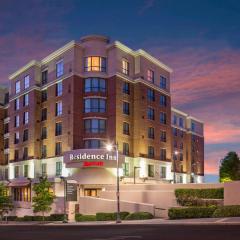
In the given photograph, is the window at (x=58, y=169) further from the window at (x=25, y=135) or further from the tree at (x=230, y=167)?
the tree at (x=230, y=167)

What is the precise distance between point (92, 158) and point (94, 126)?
682cm

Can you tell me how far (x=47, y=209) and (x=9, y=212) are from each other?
13.1 meters

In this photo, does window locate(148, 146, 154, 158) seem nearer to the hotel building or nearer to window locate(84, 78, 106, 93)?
the hotel building

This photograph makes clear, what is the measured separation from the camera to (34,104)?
79.8 m

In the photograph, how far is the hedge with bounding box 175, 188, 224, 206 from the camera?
5044 centimetres

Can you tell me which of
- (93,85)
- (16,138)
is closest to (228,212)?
(93,85)

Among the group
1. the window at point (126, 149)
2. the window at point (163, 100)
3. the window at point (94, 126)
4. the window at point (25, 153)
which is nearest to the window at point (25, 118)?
the window at point (25, 153)

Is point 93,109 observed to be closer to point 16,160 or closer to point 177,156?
point 16,160

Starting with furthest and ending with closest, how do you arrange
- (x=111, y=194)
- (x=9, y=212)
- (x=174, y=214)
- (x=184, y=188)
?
(x=9, y=212) < (x=111, y=194) < (x=184, y=188) < (x=174, y=214)

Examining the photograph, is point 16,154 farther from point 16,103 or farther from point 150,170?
point 150,170

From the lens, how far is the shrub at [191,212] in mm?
42469

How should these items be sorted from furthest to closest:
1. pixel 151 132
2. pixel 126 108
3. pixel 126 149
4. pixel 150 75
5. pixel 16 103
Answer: pixel 16 103 → pixel 150 75 → pixel 151 132 → pixel 126 108 → pixel 126 149

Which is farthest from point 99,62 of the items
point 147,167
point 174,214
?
point 174,214

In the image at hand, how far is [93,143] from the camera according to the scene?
70938 mm
